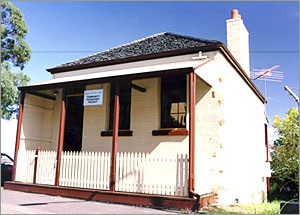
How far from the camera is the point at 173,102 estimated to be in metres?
10.4

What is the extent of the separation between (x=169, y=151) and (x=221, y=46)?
379cm

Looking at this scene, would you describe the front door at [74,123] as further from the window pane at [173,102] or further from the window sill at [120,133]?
the window pane at [173,102]

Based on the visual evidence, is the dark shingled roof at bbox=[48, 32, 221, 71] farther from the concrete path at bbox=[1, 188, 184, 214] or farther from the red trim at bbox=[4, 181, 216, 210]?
the concrete path at bbox=[1, 188, 184, 214]

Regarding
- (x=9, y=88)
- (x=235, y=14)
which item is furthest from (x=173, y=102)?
(x=9, y=88)

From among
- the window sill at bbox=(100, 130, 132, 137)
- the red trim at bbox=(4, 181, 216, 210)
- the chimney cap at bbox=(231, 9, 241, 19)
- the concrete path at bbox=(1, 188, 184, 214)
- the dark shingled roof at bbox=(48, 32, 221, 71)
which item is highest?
the chimney cap at bbox=(231, 9, 241, 19)

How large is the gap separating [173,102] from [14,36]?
1070cm

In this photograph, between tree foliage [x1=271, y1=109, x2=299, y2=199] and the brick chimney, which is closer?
the brick chimney

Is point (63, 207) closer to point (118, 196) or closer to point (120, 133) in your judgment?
point (118, 196)

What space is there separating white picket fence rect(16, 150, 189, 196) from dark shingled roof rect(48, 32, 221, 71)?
404 centimetres

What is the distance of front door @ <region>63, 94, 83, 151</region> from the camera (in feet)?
40.8

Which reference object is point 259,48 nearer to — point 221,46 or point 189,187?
point 221,46

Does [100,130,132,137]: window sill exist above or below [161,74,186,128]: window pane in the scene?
below

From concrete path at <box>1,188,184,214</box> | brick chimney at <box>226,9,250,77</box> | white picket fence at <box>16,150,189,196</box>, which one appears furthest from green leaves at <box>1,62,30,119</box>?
brick chimney at <box>226,9,250,77</box>

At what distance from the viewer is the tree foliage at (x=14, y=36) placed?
16156mm
